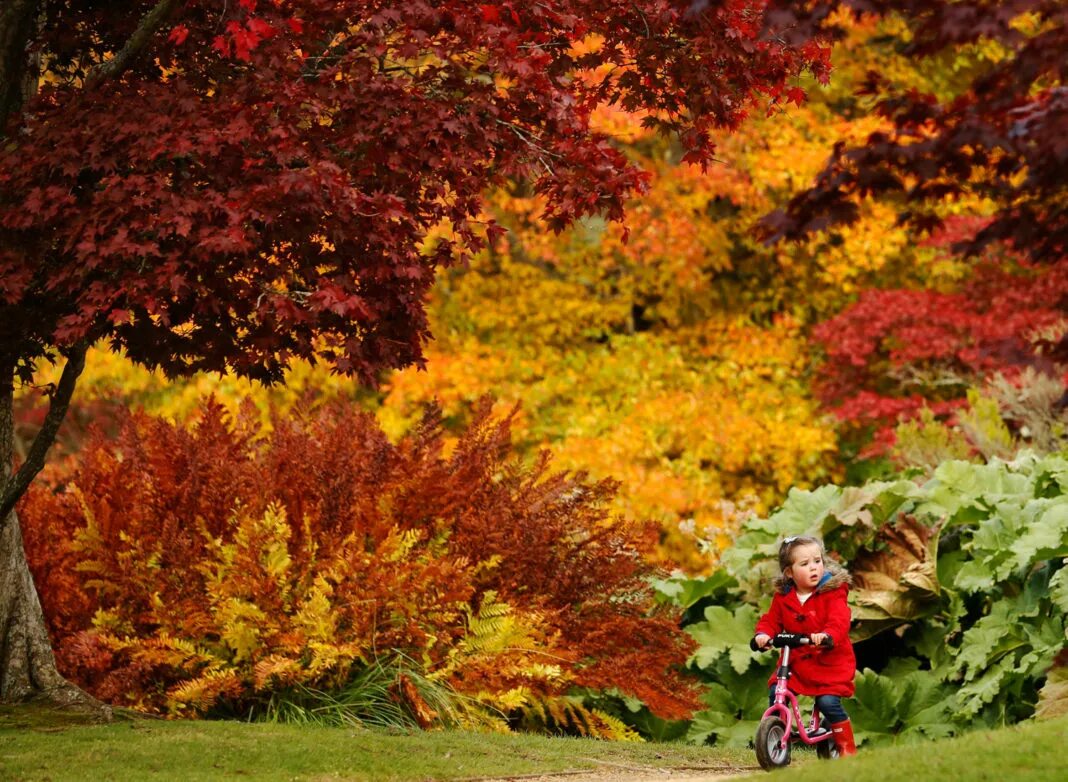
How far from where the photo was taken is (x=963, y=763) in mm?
4992

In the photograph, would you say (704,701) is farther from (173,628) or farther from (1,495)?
(1,495)

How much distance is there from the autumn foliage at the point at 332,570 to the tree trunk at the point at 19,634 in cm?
24

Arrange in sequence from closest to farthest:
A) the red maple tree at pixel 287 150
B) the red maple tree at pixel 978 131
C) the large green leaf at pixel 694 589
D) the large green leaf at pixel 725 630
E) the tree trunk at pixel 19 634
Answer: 1. the red maple tree at pixel 978 131
2. the red maple tree at pixel 287 150
3. the tree trunk at pixel 19 634
4. the large green leaf at pixel 725 630
5. the large green leaf at pixel 694 589

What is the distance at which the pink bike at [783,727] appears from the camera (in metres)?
6.07

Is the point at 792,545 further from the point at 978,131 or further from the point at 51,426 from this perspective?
the point at 51,426

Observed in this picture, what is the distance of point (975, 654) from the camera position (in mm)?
8430

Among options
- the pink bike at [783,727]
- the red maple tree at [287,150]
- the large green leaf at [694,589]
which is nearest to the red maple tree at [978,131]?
the red maple tree at [287,150]

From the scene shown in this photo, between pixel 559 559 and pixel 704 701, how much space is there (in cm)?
140

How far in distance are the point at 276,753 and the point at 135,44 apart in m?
3.31

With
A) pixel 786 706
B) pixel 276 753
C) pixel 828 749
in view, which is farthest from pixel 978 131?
pixel 276 753

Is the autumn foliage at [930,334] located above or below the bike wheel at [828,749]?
above

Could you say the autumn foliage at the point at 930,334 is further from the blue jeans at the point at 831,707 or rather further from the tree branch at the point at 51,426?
the tree branch at the point at 51,426

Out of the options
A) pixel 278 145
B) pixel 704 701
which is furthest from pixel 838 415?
pixel 278 145

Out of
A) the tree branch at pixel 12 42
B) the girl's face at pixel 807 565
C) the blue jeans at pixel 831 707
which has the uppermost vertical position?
the tree branch at pixel 12 42
